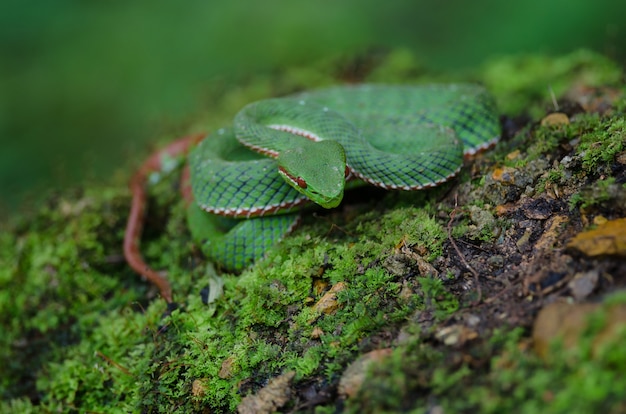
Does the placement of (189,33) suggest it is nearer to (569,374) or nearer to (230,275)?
(230,275)

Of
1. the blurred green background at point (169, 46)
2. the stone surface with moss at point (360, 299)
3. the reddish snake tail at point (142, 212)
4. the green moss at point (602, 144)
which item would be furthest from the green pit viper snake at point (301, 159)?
the blurred green background at point (169, 46)

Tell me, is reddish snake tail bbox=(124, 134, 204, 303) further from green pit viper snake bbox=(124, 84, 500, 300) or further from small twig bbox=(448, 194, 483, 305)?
small twig bbox=(448, 194, 483, 305)

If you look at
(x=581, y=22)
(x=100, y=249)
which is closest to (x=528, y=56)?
(x=581, y=22)

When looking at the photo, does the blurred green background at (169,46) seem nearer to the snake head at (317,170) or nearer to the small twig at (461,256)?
the snake head at (317,170)

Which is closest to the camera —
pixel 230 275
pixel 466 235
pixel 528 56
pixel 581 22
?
pixel 466 235

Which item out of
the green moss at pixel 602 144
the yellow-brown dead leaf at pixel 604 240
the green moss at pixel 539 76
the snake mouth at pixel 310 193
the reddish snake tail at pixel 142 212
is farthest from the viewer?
the green moss at pixel 539 76

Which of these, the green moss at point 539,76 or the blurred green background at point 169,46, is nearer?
the green moss at point 539,76

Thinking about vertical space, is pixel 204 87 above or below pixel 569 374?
above

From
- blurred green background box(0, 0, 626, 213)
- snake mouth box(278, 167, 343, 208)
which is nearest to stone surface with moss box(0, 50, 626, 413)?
snake mouth box(278, 167, 343, 208)
